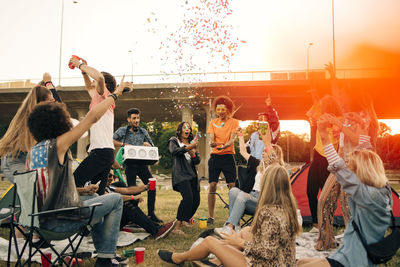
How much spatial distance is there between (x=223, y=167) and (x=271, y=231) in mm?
3402

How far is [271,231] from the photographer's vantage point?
9.05 feet

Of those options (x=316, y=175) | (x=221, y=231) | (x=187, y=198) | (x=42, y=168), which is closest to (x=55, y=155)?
(x=42, y=168)

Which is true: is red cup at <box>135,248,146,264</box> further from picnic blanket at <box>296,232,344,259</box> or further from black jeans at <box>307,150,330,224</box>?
black jeans at <box>307,150,330,224</box>

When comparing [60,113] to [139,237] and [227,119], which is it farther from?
[227,119]

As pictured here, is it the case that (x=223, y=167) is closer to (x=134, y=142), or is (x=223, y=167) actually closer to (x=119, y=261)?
(x=134, y=142)

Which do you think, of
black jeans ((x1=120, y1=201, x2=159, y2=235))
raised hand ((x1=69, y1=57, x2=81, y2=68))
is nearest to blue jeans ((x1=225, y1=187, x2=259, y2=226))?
black jeans ((x1=120, y1=201, x2=159, y2=235))

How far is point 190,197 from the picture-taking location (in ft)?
17.9

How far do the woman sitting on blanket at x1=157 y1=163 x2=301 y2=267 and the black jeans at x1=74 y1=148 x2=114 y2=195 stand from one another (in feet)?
5.57

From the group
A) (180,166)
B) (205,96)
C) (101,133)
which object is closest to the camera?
(101,133)

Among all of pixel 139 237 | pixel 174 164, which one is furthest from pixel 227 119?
pixel 139 237

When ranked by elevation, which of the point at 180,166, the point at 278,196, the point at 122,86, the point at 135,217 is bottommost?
the point at 135,217

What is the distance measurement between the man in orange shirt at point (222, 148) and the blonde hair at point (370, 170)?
10.9 feet

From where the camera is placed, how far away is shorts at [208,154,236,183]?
20.1 feet

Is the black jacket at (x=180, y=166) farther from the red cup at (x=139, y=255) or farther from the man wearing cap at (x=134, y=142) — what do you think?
the red cup at (x=139, y=255)
